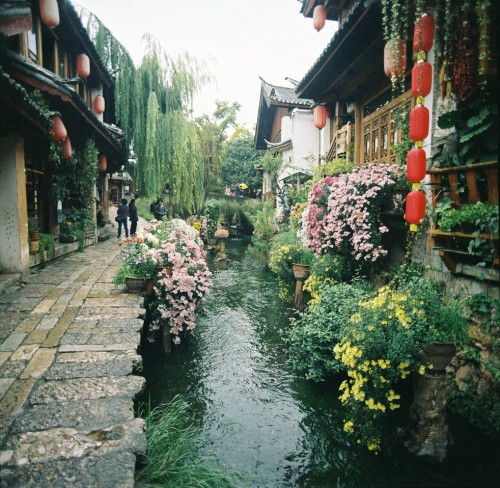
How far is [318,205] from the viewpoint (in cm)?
646

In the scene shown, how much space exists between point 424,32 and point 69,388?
5.40 metres

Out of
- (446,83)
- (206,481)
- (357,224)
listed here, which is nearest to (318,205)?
(357,224)

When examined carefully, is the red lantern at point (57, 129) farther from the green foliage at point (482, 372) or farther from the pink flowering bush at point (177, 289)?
the green foliage at point (482, 372)

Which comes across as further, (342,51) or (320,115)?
(320,115)

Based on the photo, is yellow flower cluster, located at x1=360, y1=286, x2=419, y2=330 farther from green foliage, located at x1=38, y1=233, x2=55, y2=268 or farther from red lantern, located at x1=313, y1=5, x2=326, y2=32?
red lantern, located at x1=313, y1=5, x2=326, y2=32

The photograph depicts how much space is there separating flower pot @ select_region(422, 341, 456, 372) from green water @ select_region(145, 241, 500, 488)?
39.0 inches

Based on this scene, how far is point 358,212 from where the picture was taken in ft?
17.4

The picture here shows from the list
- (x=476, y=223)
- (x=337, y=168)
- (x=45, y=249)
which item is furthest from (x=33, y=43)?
(x=476, y=223)

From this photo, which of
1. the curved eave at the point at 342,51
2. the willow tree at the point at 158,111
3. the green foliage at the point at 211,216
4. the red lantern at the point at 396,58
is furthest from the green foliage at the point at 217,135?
the red lantern at the point at 396,58

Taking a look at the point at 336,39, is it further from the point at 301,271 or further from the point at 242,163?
the point at 242,163

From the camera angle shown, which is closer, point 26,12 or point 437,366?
point 437,366

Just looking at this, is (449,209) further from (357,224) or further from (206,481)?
(206,481)

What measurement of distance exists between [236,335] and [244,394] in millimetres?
2030

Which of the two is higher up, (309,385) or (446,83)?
(446,83)
